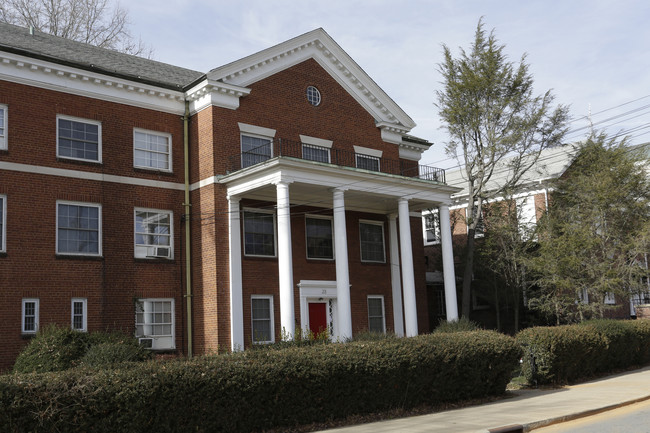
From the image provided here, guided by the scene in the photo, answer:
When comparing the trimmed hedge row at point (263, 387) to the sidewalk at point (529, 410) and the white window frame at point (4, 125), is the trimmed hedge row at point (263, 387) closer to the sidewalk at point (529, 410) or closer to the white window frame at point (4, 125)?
the sidewalk at point (529, 410)

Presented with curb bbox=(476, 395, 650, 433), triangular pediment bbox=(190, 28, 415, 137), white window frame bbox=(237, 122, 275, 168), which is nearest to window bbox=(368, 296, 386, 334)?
triangular pediment bbox=(190, 28, 415, 137)

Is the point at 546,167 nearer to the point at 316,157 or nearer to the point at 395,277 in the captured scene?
the point at 395,277

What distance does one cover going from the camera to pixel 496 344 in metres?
16.8

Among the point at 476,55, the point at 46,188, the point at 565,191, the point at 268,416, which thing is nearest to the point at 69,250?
the point at 46,188

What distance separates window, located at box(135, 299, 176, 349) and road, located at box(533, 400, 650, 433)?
13646 millimetres

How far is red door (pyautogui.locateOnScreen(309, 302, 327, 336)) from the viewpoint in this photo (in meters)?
25.0

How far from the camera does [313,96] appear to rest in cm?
2652

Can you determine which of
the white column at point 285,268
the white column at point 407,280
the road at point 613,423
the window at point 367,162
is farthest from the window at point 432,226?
the road at point 613,423

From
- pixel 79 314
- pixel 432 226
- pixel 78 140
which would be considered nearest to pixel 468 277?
pixel 432 226

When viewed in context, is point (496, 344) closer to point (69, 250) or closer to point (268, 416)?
point (268, 416)

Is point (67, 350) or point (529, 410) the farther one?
point (67, 350)

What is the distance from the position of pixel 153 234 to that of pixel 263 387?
12.1m

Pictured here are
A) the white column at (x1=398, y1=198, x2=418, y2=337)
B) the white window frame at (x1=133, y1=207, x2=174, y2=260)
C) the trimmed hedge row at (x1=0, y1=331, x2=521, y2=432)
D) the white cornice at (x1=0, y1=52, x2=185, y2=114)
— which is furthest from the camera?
the white column at (x1=398, y1=198, x2=418, y2=337)

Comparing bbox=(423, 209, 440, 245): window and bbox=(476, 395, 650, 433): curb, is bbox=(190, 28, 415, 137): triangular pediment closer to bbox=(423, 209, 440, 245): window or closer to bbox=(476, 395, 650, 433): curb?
bbox=(423, 209, 440, 245): window
